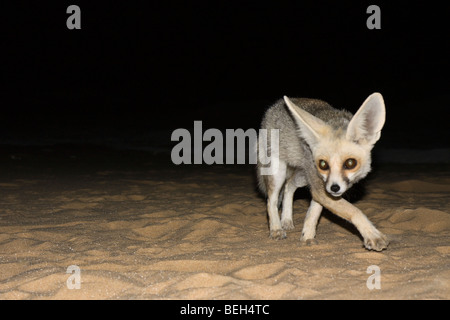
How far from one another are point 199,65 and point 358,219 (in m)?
25.0

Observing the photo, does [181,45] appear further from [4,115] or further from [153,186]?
[153,186]

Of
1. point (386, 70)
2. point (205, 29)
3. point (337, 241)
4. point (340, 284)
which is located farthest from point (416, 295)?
point (205, 29)

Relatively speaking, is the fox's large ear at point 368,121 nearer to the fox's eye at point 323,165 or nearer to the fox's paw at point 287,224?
the fox's eye at point 323,165

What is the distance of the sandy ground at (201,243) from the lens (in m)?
2.86

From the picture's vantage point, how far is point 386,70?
75.6ft

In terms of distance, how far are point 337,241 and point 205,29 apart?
24.1m

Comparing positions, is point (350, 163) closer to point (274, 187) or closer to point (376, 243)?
point (376, 243)

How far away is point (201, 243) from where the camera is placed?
13.6 feet

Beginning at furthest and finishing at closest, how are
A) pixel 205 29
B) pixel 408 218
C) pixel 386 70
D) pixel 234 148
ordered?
pixel 205 29
pixel 386 70
pixel 234 148
pixel 408 218

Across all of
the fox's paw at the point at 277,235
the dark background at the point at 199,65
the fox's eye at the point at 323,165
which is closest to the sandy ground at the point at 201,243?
the fox's paw at the point at 277,235

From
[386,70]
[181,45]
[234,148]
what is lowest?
[234,148]

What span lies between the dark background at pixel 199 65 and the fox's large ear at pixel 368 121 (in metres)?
12.3

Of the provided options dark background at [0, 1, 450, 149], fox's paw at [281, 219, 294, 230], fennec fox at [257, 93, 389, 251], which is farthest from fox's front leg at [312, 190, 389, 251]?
dark background at [0, 1, 450, 149]

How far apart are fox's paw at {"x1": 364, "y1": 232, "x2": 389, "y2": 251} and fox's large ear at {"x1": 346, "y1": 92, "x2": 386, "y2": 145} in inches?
32.6
